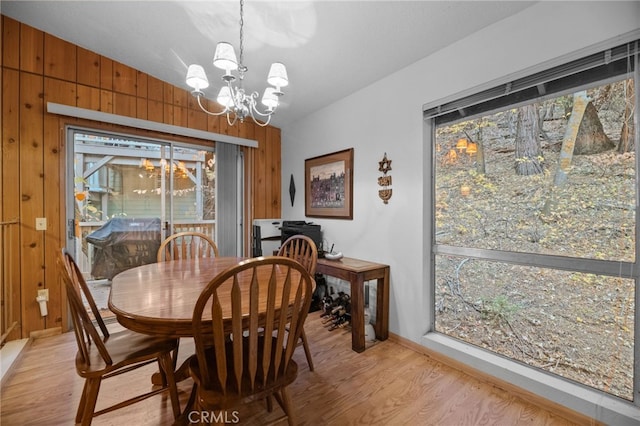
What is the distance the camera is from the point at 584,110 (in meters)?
1.67

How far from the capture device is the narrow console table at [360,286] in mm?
2377

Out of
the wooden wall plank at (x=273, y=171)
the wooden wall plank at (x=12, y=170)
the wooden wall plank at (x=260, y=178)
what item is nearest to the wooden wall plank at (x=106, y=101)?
the wooden wall plank at (x=12, y=170)

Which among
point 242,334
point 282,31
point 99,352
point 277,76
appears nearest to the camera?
point 242,334

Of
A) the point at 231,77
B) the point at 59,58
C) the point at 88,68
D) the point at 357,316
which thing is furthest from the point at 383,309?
the point at 59,58

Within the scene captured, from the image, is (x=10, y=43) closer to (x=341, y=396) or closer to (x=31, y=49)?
(x=31, y=49)

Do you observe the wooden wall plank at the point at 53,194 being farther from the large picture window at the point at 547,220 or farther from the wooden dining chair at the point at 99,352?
the large picture window at the point at 547,220

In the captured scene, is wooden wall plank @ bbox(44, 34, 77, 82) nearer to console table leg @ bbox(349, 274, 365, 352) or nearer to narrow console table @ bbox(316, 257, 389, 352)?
narrow console table @ bbox(316, 257, 389, 352)

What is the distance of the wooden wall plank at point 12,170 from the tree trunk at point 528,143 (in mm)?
4168

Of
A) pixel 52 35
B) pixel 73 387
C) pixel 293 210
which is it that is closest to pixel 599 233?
pixel 293 210

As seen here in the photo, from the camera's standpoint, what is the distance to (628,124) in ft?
4.89

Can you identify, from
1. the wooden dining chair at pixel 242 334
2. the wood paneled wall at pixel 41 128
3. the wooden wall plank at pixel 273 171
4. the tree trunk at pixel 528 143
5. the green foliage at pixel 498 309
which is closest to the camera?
the wooden dining chair at pixel 242 334

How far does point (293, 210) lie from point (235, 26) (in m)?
2.33

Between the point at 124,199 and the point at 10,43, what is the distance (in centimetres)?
160

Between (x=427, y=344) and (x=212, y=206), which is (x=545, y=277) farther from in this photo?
(x=212, y=206)
